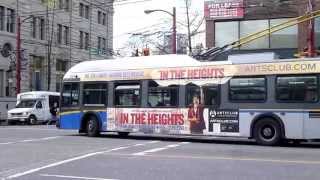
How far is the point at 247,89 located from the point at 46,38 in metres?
48.6

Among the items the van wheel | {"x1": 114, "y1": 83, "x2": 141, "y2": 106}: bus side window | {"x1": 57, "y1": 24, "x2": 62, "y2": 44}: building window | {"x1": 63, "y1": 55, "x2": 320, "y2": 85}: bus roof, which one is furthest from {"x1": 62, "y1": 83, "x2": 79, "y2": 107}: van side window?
{"x1": 57, "y1": 24, "x2": 62, "y2": 44}: building window

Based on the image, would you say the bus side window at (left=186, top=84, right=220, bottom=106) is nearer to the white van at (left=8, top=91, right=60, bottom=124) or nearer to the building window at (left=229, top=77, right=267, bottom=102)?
the building window at (left=229, top=77, right=267, bottom=102)

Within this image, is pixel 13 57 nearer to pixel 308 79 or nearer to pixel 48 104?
pixel 48 104

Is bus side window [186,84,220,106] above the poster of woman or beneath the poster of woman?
above

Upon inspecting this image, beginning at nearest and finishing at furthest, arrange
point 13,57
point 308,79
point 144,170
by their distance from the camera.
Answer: point 144,170 → point 308,79 → point 13,57

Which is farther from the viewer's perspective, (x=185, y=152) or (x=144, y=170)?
(x=185, y=152)

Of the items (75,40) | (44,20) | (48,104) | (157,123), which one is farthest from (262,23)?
(75,40)

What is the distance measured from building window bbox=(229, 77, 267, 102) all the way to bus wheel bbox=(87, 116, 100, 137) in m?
6.26

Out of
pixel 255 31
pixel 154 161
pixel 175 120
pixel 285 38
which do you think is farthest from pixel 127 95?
pixel 255 31

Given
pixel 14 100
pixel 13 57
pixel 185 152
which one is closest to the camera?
pixel 185 152

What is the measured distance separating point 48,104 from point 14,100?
7.67m

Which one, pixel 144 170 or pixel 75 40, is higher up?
pixel 75 40

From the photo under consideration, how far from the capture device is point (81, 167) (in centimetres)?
1364

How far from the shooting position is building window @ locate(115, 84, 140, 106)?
2259 cm
